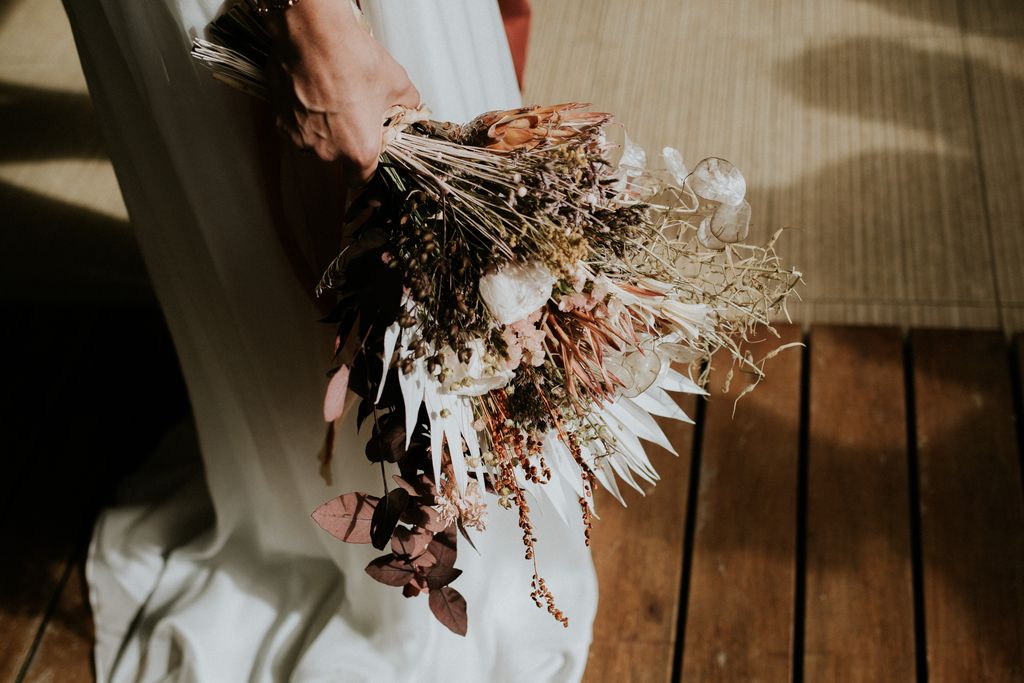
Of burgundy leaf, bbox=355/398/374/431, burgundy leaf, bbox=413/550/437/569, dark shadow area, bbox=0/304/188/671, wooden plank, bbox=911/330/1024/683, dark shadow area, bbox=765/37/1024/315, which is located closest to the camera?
burgundy leaf, bbox=355/398/374/431

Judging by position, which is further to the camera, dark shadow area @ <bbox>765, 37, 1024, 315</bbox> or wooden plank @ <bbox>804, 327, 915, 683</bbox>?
dark shadow area @ <bbox>765, 37, 1024, 315</bbox>

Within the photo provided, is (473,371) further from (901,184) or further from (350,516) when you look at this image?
A: (901,184)

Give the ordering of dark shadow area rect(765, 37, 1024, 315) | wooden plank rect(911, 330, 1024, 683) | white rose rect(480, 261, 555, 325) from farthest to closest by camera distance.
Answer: dark shadow area rect(765, 37, 1024, 315) → wooden plank rect(911, 330, 1024, 683) → white rose rect(480, 261, 555, 325)

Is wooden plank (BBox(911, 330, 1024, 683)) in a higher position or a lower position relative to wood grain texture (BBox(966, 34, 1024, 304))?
lower

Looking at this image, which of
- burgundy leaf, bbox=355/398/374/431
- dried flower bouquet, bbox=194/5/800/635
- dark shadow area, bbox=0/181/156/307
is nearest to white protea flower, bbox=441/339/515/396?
dried flower bouquet, bbox=194/5/800/635

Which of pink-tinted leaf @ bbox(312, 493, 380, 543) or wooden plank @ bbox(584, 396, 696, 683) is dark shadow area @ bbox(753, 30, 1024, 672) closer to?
wooden plank @ bbox(584, 396, 696, 683)

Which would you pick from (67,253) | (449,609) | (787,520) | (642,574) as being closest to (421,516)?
(449,609)

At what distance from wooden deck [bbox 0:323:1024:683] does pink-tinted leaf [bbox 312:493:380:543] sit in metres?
0.54

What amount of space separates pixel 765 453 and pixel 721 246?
→ 0.75 meters

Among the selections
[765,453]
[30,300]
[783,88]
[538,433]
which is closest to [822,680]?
[765,453]

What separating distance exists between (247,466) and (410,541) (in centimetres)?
39

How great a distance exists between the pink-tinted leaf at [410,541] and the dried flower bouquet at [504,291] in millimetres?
22

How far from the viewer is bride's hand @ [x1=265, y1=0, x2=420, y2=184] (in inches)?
27.8

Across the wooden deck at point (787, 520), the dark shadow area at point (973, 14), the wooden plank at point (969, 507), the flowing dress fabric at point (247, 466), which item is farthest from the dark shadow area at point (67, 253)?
the dark shadow area at point (973, 14)
